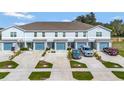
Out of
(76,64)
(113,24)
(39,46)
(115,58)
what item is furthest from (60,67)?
(113,24)

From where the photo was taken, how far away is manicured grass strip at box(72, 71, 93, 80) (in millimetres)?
15859

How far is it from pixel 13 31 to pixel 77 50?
4756 millimetres

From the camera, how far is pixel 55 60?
19266mm

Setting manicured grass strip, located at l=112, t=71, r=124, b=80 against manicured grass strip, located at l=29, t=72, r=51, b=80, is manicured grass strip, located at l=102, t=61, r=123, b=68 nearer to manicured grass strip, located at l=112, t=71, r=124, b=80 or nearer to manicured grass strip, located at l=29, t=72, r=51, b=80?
manicured grass strip, located at l=112, t=71, r=124, b=80

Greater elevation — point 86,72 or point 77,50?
point 77,50

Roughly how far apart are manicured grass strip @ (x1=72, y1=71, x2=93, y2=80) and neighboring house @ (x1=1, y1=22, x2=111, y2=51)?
1778mm

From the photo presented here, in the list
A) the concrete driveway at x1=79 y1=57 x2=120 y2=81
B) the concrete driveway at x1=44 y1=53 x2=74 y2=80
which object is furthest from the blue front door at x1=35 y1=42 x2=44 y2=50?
the concrete driveway at x1=79 y1=57 x2=120 y2=81

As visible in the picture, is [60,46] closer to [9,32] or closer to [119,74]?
[9,32]

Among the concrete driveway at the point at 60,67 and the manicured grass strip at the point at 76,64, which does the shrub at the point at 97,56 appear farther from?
the concrete driveway at the point at 60,67

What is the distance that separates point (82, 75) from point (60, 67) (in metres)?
2.20

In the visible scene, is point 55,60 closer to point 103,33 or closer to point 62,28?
point 62,28

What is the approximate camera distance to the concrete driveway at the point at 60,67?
1608 cm
